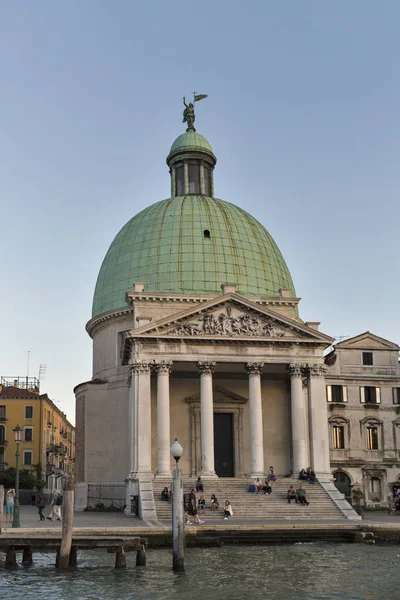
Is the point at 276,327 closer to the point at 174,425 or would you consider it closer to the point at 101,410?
the point at 174,425

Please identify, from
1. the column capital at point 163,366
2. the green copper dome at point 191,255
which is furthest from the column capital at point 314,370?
the green copper dome at point 191,255

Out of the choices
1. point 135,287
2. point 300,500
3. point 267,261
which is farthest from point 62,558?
point 267,261

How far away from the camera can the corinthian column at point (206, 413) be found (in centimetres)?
4225

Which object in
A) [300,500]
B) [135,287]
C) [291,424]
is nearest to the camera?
[300,500]

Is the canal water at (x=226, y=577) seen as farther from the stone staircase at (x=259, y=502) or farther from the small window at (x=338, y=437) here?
the small window at (x=338, y=437)

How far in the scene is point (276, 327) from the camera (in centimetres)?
4400

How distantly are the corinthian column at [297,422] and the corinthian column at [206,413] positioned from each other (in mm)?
4321

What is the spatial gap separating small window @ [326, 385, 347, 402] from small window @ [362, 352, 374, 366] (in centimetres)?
238

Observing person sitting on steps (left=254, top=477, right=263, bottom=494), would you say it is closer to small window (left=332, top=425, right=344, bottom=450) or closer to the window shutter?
small window (left=332, top=425, right=344, bottom=450)

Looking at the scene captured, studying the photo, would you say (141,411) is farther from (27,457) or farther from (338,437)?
(27,457)

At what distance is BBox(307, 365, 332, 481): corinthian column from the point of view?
43.6 m

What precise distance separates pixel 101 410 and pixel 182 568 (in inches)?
1137

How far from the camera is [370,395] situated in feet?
179

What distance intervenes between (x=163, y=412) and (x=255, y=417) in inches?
184
